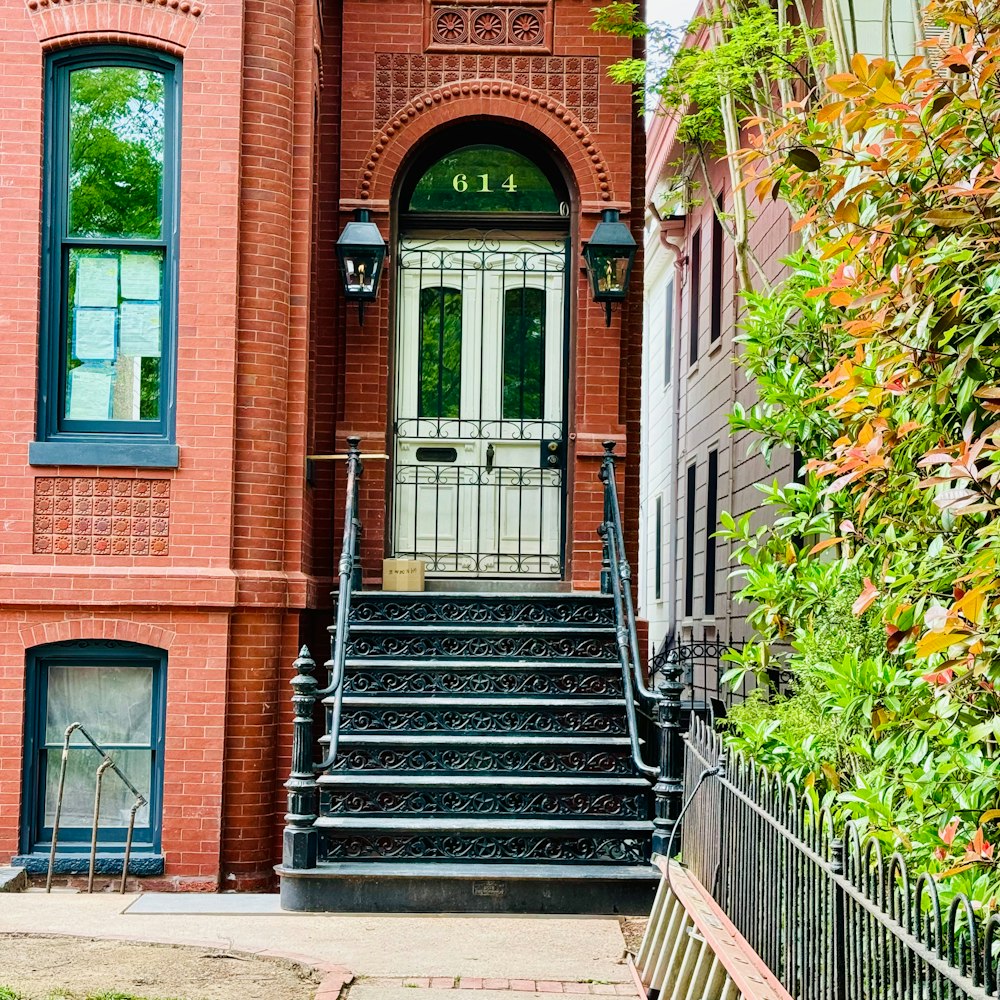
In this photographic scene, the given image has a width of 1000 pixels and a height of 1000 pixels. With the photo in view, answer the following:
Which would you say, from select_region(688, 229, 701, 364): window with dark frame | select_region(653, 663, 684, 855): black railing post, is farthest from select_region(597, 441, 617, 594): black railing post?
select_region(688, 229, 701, 364): window with dark frame

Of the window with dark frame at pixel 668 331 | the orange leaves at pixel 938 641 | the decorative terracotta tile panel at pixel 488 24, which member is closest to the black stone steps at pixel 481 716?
the decorative terracotta tile panel at pixel 488 24

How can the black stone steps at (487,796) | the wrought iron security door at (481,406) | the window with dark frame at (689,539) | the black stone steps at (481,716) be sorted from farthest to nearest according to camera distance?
1. the window with dark frame at (689,539)
2. the wrought iron security door at (481,406)
3. the black stone steps at (481,716)
4. the black stone steps at (487,796)

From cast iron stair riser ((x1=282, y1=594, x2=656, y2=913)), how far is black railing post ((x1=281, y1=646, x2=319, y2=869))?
11 cm

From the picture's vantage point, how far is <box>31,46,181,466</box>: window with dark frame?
10.8 meters

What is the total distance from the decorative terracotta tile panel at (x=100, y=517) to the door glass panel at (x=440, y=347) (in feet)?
9.63

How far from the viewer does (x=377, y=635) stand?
35.2 ft

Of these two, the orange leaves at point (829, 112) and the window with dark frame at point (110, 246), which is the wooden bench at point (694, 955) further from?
the window with dark frame at point (110, 246)

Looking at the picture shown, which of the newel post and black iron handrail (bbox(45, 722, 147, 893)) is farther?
the newel post

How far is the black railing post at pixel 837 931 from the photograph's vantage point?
4.51m

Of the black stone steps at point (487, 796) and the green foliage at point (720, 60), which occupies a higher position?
the green foliage at point (720, 60)

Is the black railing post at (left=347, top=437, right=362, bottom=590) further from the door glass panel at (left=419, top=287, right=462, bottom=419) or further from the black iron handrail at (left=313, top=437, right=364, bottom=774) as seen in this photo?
the door glass panel at (left=419, top=287, right=462, bottom=419)

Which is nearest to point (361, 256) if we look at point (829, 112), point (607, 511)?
point (607, 511)

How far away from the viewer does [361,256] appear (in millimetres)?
11922

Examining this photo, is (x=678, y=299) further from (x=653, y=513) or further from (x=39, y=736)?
(x=39, y=736)
